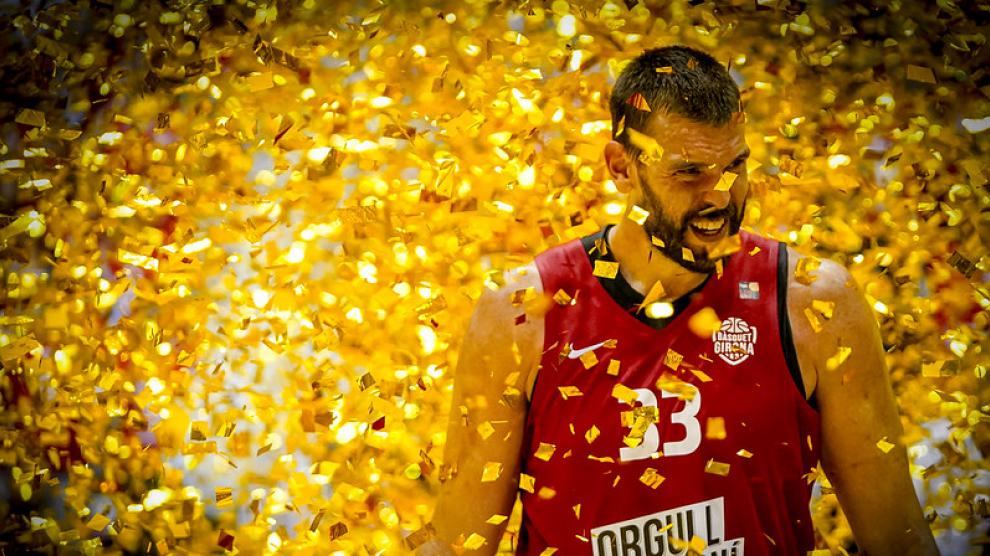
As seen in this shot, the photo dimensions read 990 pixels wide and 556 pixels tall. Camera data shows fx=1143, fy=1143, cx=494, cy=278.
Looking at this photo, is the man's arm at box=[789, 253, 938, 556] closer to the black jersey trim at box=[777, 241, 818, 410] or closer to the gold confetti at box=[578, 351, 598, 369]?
the black jersey trim at box=[777, 241, 818, 410]

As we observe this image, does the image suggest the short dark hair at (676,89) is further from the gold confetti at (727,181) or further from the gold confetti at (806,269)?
the gold confetti at (806,269)

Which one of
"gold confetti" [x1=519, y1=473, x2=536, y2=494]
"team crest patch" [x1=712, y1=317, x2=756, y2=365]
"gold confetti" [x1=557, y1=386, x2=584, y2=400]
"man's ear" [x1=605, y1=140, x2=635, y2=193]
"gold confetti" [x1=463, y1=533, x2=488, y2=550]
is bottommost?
"gold confetti" [x1=463, y1=533, x2=488, y2=550]

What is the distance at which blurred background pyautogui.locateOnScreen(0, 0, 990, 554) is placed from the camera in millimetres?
2633

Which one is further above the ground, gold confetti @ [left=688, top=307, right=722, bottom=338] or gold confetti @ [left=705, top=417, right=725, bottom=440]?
gold confetti @ [left=688, top=307, right=722, bottom=338]

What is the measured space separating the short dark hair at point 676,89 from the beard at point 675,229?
0.35ft

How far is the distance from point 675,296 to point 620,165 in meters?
0.27

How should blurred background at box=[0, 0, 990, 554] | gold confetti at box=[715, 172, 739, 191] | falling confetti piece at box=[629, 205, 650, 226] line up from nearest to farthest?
1. gold confetti at box=[715, 172, 739, 191]
2. falling confetti piece at box=[629, 205, 650, 226]
3. blurred background at box=[0, 0, 990, 554]

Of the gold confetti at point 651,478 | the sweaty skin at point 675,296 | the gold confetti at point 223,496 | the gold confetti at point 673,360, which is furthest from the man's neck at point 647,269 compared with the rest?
the gold confetti at point 223,496

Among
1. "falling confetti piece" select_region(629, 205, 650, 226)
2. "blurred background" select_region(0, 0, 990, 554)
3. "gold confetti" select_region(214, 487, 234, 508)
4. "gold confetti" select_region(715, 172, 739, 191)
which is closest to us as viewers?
"gold confetti" select_region(715, 172, 739, 191)

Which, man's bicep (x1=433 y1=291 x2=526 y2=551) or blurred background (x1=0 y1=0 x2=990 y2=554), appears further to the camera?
blurred background (x1=0 y1=0 x2=990 y2=554)

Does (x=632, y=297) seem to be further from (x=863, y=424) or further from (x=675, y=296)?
(x=863, y=424)

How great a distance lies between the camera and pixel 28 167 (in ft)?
9.27

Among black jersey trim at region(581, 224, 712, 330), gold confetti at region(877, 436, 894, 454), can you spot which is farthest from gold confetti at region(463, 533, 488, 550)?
gold confetti at region(877, 436, 894, 454)

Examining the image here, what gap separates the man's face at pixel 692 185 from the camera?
2.04 metres
